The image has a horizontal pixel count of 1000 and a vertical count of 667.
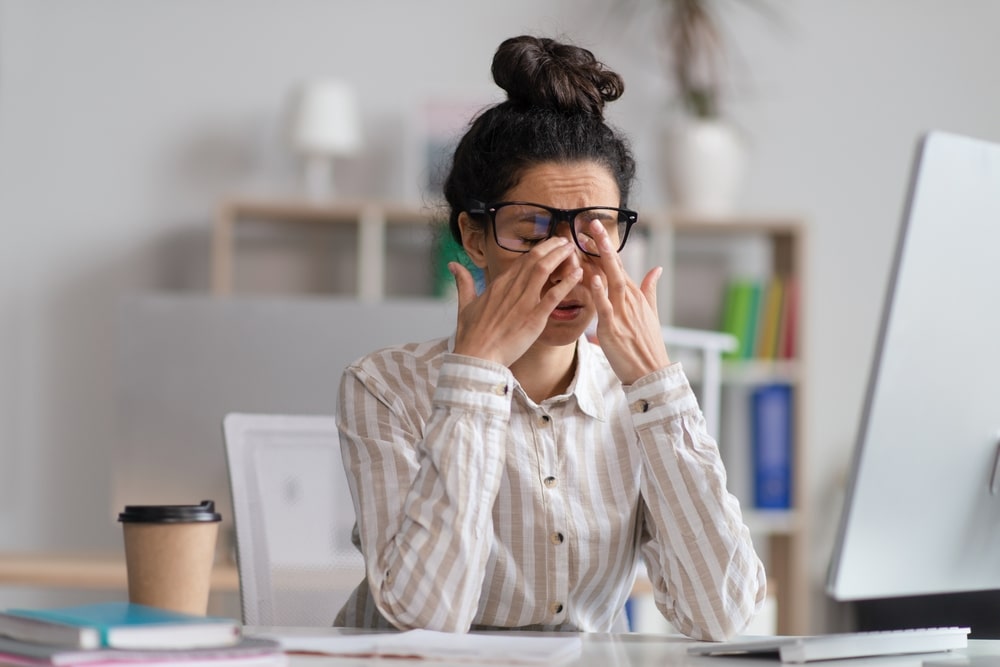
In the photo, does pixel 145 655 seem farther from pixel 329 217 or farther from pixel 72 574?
pixel 329 217

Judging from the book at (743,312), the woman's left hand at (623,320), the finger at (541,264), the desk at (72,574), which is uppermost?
the finger at (541,264)

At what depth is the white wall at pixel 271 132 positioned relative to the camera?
10.4 ft

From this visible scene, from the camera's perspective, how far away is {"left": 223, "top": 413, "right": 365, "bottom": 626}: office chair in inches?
56.4

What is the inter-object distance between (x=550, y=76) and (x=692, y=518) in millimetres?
574

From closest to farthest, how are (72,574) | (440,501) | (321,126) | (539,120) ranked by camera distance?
1. (440,501)
2. (539,120)
3. (72,574)
4. (321,126)

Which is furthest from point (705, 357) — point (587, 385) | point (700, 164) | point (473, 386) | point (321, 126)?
point (473, 386)

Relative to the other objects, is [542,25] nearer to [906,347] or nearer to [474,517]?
[474,517]

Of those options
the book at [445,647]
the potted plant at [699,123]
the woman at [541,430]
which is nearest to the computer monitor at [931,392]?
the book at [445,647]

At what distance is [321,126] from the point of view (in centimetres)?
304

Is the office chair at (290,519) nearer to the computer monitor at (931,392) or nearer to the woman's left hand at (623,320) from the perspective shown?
the woman's left hand at (623,320)

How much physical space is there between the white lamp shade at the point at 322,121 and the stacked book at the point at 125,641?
2.24 m

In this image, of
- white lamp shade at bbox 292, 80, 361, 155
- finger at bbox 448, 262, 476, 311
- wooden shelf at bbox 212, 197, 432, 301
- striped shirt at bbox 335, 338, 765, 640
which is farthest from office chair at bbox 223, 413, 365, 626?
white lamp shade at bbox 292, 80, 361, 155

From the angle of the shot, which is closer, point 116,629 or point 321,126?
point 116,629

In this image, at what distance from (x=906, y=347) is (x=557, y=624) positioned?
62cm
